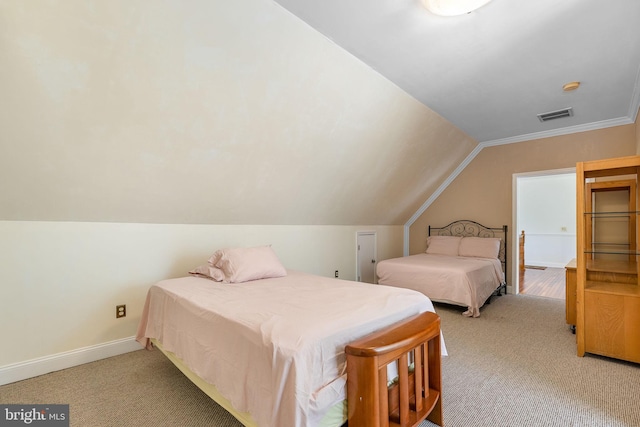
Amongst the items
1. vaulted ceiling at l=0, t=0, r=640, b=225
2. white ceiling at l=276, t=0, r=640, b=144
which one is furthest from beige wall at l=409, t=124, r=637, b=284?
vaulted ceiling at l=0, t=0, r=640, b=225

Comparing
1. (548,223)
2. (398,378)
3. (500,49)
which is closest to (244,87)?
(500,49)

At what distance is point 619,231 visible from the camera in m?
3.36

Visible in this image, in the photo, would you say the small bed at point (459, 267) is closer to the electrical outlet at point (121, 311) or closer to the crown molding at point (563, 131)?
the crown molding at point (563, 131)

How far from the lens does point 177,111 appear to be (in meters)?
2.01

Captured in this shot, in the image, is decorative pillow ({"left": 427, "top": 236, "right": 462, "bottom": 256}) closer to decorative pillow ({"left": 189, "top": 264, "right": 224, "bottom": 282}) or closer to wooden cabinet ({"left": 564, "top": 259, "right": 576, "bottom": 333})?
wooden cabinet ({"left": 564, "top": 259, "right": 576, "bottom": 333})

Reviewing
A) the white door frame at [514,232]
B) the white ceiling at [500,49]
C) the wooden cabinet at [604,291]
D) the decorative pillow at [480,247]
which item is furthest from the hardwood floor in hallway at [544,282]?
the white ceiling at [500,49]

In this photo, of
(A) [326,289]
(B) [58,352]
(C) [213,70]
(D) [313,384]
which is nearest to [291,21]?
(C) [213,70]

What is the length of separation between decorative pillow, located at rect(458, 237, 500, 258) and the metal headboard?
0.60ft

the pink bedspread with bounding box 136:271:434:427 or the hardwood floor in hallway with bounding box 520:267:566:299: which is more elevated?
the pink bedspread with bounding box 136:271:434:427

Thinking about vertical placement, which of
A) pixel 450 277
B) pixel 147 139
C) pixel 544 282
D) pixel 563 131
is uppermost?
pixel 563 131

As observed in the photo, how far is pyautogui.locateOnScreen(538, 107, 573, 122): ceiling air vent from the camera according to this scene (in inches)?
134

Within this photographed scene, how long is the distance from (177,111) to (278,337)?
163 cm

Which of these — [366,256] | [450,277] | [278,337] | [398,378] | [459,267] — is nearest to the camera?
[278,337]

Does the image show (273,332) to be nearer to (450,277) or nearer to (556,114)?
(450,277)
